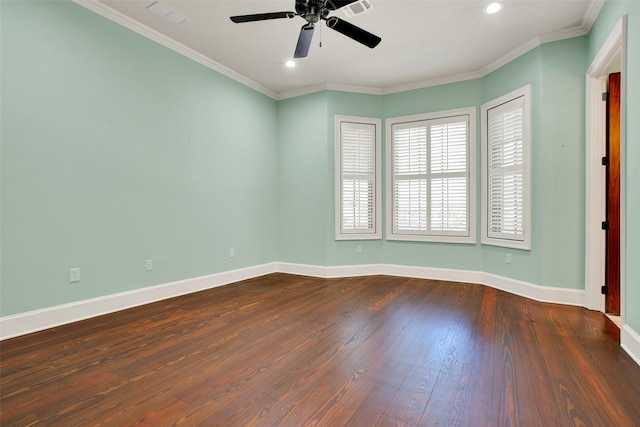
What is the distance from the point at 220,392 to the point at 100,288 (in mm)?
2094

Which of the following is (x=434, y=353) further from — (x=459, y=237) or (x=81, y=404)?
(x=459, y=237)

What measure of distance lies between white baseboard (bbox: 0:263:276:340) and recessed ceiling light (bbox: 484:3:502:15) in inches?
171

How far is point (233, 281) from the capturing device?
461 cm

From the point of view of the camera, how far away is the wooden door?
125 inches

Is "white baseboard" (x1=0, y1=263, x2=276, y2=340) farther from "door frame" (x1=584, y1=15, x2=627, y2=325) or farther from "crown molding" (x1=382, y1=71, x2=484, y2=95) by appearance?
"door frame" (x1=584, y1=15, x2=627, y2=325)

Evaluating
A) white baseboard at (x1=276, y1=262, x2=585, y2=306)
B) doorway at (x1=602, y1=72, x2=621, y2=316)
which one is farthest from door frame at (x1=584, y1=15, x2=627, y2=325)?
white baseboard at (x1=276, y1=262, x2=585, y2=306)

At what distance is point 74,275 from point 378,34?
3969 millimetres

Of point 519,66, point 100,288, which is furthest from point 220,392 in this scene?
point 519,66

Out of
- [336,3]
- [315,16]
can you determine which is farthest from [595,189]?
[315,16]

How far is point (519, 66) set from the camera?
3.93m

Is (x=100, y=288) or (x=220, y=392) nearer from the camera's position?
(x=220, y=392)

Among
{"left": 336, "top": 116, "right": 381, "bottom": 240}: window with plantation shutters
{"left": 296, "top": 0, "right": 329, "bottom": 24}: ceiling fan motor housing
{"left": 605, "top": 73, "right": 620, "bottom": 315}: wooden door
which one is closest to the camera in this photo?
{"left": 296, "top": 0, "right": 329, "bottom": 24}: ceiling fan motor housing

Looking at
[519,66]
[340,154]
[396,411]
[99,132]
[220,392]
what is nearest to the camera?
[396,411]

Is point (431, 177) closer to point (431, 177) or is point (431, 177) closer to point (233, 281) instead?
point (431, 177)
